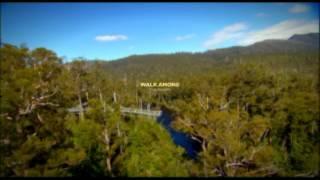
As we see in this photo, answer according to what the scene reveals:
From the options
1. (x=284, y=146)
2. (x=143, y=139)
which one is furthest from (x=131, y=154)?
(x=284, y=146)

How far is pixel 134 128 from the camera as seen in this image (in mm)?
8961

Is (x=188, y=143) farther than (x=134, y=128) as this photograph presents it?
Yes

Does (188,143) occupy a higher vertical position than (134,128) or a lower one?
lower

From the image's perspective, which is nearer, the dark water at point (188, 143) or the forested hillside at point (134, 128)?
the forested hillside at point (134, 128)

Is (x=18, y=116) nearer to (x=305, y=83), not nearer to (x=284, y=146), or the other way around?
(x=284, y=146)

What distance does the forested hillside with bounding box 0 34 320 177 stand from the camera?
4.05 m

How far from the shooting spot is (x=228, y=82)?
1184cm

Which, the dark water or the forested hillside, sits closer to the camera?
the forested hillside

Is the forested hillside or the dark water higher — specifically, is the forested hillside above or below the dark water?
above

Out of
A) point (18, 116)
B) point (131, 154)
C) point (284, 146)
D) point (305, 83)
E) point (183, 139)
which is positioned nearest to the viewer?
point (18, 116)

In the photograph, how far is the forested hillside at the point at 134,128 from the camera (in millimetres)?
4047

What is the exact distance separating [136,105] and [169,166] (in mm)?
5374

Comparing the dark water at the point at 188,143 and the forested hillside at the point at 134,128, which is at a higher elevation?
the forested hillside at the point at 134,128

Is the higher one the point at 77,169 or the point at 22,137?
the point at 22,137
